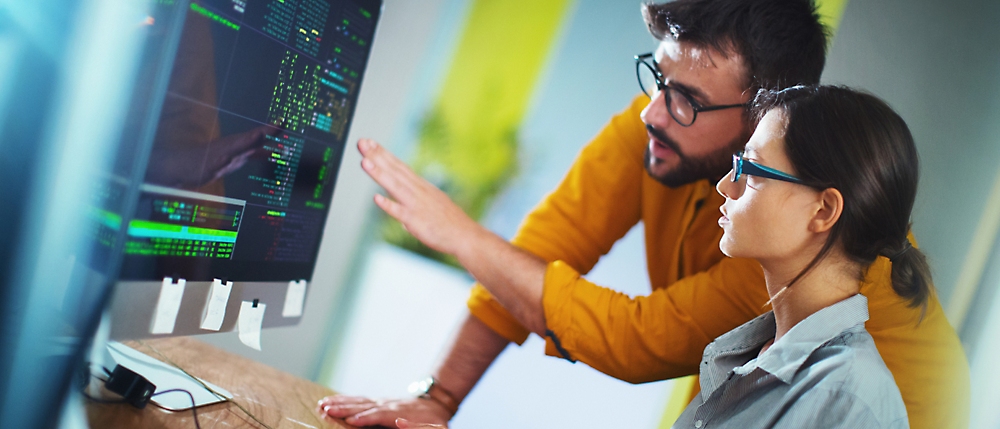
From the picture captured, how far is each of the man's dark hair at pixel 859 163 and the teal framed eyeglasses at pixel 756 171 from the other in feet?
0.04

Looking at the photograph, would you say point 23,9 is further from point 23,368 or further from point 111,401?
point 111,401

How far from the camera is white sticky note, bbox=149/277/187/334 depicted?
0.84 metres

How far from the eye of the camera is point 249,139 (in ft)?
2.91

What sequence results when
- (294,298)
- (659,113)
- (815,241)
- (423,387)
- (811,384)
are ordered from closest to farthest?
1. (811,384)
2. (815,241)
3. (294,298)
4. (659,113)
5. (423,387)

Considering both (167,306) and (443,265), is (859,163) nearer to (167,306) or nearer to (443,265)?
(167,306)

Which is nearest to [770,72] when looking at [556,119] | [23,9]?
[23,9]

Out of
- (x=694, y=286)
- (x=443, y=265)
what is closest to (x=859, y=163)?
(x=694, y=286)

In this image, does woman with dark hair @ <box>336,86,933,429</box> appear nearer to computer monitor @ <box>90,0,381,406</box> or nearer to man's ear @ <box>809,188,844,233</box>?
man's ear @ <box>809,188,844,233</box>

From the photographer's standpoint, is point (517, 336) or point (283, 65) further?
point (517, 336)

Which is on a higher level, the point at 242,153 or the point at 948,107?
the point at 948,107

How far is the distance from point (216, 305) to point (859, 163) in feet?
2.89

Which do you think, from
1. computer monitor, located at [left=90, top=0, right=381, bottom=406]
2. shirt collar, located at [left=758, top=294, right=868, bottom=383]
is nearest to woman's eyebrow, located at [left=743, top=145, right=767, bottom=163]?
shirt collar, located at [left=758, top=294, right=868, bottom=383]

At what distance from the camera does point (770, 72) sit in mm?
1202

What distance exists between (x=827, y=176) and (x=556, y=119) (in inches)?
75.8
